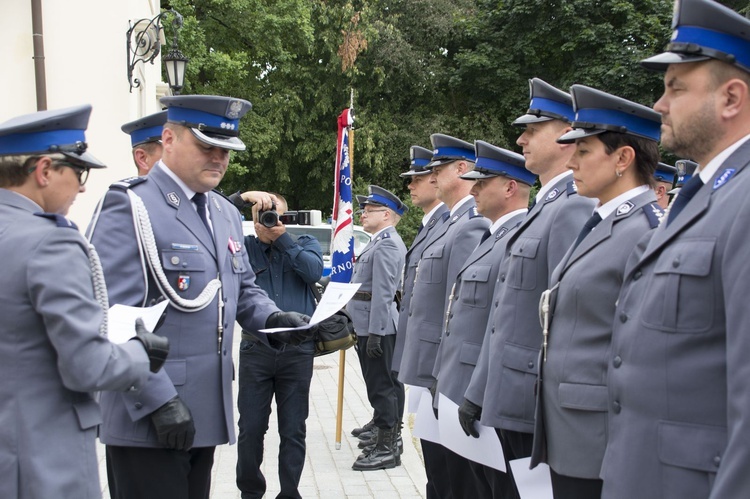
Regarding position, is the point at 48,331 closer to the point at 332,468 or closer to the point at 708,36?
the point at 708,36

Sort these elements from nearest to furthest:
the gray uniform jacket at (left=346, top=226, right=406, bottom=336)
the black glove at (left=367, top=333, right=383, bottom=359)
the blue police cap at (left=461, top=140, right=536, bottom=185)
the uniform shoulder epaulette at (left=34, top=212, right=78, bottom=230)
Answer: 1. the uniform shoulder epaulette at (left=34, top=212, right=78, bottom=230)
2. the blue police cap at (left=461, top=140, right=536, bottom=185)
3. the black glove at (left=367, top=333, right=383, bottom=359)
4. the gray uniform jacket at (left=346, top=226, right=406, bottom=336)

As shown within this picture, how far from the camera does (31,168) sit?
273cm

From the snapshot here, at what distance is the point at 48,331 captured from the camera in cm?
→ 257

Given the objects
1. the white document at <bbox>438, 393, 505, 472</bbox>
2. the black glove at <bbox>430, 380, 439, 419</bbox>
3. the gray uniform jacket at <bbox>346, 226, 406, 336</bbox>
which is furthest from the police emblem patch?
the gray uniform jacket at <bbox>346, 226, 406, 336</bbox>

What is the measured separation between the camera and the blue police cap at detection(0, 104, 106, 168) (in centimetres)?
269

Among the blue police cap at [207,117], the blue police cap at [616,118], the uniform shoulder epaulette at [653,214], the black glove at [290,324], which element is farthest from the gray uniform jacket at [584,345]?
the blue police cap at [207,117]

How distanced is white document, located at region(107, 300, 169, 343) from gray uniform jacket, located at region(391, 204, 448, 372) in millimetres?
3182

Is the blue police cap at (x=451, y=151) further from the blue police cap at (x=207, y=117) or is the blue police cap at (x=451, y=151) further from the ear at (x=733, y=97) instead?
the ear at (x=733, y=97)

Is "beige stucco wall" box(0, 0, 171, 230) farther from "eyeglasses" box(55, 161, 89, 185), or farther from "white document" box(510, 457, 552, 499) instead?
"white document" box(510, 457, 552, 499)

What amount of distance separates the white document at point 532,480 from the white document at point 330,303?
105 centimetres

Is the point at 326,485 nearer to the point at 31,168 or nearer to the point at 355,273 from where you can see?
the point at 355,273

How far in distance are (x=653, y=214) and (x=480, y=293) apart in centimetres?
142

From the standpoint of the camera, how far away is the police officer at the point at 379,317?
7.05 meters

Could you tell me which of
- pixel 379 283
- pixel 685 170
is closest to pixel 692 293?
pixel 685 170
